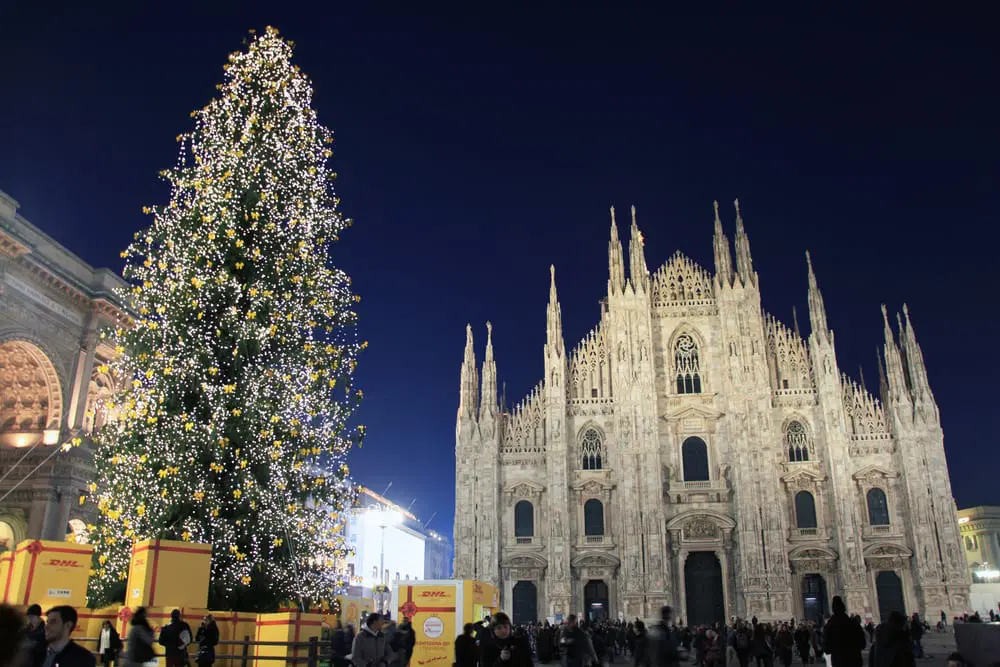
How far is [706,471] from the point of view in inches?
1679

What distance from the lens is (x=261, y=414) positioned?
53.0ft

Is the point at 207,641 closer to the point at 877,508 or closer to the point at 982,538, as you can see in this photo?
the point at 877,508

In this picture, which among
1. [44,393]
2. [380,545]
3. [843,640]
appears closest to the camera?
[843,640]

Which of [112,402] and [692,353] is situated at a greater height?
[692,353]

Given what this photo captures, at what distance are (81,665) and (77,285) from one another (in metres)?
26.4

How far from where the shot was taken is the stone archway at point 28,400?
27609mm

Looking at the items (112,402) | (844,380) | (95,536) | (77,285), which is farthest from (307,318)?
(844,380)

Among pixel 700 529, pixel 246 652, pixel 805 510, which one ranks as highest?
pixel 805 510

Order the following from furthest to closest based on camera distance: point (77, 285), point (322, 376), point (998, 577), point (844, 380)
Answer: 1. point (998, 577)
2. point (844, 380)
3. point (77, 285)
4. point (322, 376)

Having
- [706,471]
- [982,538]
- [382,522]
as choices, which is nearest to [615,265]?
[706,471]

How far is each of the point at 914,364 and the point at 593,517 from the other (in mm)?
18211

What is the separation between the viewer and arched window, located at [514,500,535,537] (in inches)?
1678

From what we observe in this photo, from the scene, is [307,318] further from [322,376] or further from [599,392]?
[599,392]

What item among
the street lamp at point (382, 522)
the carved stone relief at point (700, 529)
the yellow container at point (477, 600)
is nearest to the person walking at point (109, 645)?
the yellow container at point (477, 600)
